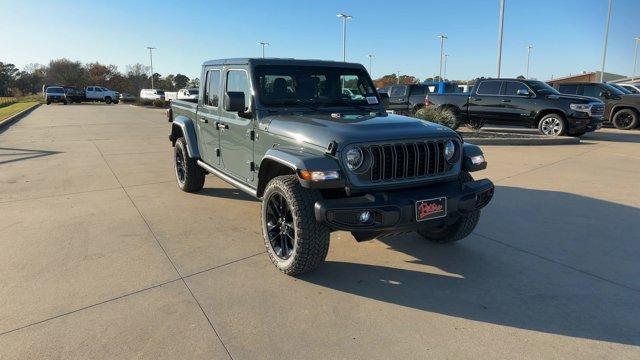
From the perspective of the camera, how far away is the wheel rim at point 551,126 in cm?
1217

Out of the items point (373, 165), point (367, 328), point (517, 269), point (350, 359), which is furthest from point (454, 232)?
point (350, 359)

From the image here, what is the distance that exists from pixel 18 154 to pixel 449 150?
33.6ft

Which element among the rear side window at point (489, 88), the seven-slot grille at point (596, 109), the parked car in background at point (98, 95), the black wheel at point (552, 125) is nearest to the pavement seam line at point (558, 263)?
the black wheel at point (552, 125)

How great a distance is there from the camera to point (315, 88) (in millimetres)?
4680

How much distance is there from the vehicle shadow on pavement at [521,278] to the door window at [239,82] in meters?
1.91

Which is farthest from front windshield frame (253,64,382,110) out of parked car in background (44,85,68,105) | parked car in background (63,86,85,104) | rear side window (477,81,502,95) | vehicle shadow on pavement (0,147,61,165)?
parked car in background (63,86,85,104)

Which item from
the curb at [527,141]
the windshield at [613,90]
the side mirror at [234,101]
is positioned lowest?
the curb at [527,141]

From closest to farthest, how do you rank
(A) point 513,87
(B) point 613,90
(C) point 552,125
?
(C) point 552,125 → (A) point 513,87 → (B) point 613,90

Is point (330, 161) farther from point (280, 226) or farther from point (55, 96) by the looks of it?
point (55, 96)

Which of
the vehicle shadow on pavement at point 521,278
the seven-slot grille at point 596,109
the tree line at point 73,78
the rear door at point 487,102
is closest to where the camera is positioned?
the vehicle shadow on pavement at point 521,278

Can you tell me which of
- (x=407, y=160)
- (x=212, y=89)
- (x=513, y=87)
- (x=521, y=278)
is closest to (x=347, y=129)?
(x=407, y=160)

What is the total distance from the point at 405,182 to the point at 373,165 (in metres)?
0.33

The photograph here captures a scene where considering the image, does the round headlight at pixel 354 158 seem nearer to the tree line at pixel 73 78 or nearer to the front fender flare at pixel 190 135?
the front fender flare at pixel 190 135

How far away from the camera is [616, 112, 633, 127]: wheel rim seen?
49.9ft
